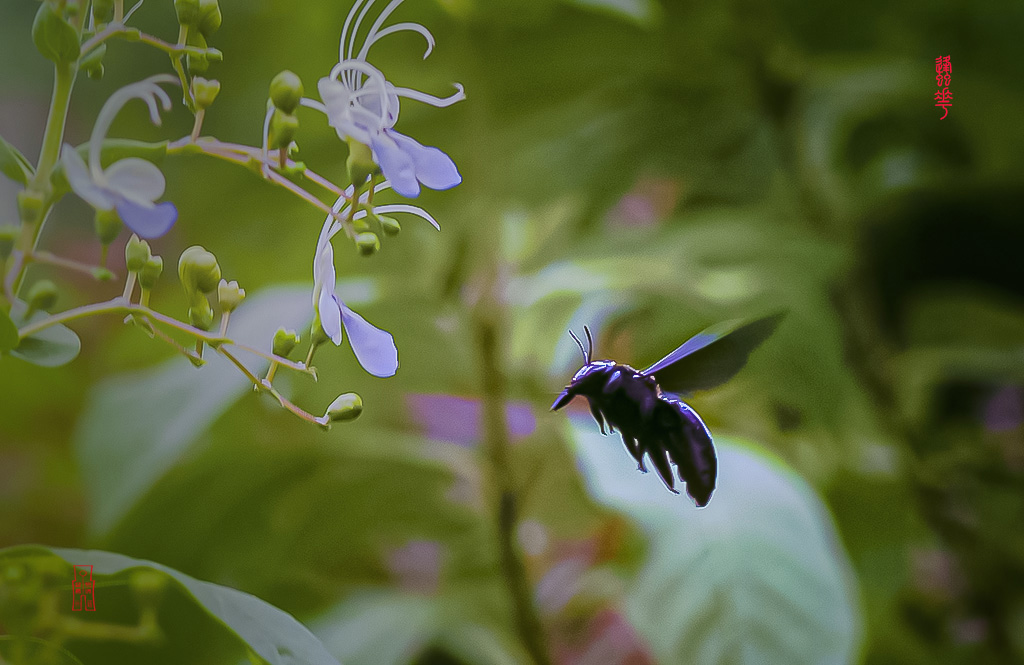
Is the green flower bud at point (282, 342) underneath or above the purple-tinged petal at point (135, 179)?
underneath

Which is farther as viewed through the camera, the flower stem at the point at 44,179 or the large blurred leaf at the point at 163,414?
the large blurred leaf at the point at 163,414

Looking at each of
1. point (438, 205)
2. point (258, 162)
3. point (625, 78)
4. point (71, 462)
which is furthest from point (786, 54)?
point (71, 462)

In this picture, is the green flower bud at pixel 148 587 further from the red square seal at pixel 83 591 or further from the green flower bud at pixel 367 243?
the green flower bud at pixel 367 243

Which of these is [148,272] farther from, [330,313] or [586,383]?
[586,383]

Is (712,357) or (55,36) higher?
(55,36)

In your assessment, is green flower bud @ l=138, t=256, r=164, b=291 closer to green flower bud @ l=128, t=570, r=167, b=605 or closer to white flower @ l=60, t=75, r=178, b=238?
white flower @ l=60, t=75, r=178, b=238

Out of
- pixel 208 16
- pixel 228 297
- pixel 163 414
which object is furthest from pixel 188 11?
pixel 163 414

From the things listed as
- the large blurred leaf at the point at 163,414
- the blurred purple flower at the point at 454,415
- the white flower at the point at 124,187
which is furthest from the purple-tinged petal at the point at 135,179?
the blurred purple flower at the point at 454,415
